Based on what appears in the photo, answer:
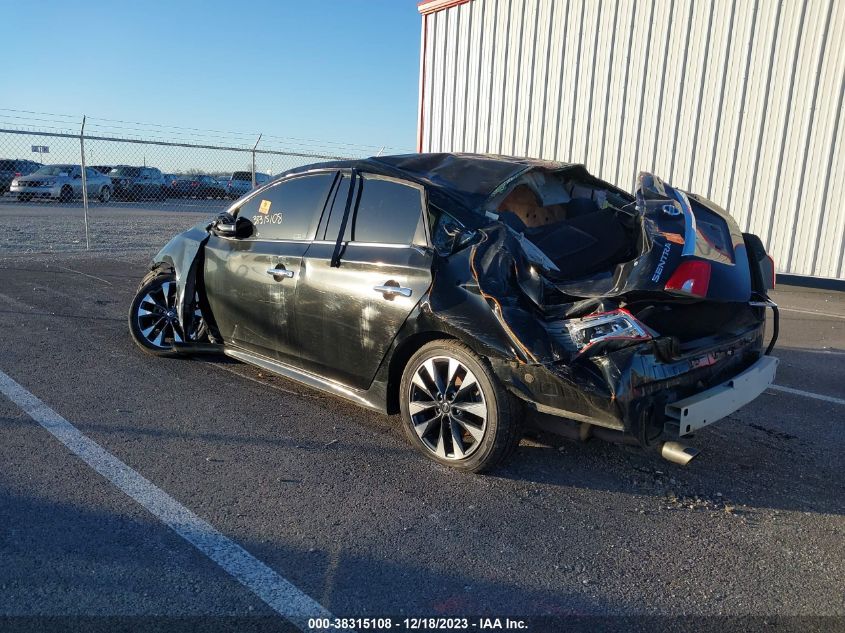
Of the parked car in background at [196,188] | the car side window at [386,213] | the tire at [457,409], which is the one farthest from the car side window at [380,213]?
the parked car in background at [196,188]

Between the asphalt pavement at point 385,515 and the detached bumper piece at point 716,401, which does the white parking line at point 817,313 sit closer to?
the asphalt pavement at point 385,515

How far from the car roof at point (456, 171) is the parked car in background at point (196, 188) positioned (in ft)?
79.0

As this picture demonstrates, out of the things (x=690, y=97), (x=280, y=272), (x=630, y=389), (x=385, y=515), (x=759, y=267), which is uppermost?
(x=690, y=97)

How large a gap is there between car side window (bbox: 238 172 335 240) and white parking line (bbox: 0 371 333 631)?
1817 mm

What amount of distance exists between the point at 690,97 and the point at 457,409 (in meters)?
8.98

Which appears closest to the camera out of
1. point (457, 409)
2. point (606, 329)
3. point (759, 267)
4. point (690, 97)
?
point (606, 329)

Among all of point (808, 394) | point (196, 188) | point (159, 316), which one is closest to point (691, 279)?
point (808, 394)

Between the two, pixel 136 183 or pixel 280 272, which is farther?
pixel 136 183

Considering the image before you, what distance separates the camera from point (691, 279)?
10.7ft

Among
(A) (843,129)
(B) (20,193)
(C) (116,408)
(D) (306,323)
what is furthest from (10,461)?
(B) (20,193)

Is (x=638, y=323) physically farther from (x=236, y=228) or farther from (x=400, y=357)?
(x=236, y=228)

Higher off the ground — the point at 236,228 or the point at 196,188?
the point at 236,228

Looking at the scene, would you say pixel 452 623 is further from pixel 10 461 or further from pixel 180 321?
pixel 180 321

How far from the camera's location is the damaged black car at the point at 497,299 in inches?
128
